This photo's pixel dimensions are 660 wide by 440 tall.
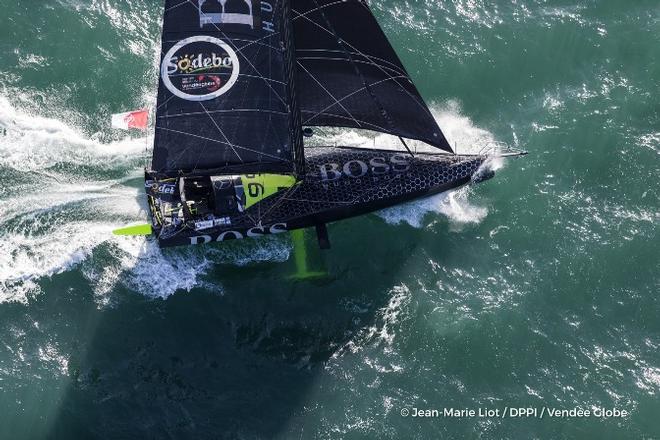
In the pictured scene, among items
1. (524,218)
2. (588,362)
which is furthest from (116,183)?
(588,362)

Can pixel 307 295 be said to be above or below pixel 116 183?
below

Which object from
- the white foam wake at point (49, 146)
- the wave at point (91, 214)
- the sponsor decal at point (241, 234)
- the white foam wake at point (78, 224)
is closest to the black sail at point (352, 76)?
the wave at point (91, 214)

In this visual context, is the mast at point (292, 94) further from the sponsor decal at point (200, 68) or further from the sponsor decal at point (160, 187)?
the sponsor decal at point (160, 187)

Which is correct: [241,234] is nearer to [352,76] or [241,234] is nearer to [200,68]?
[200,68]

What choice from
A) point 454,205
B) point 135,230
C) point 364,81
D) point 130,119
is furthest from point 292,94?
point 454,205

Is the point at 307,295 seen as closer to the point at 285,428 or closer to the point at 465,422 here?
the point at 285,428
